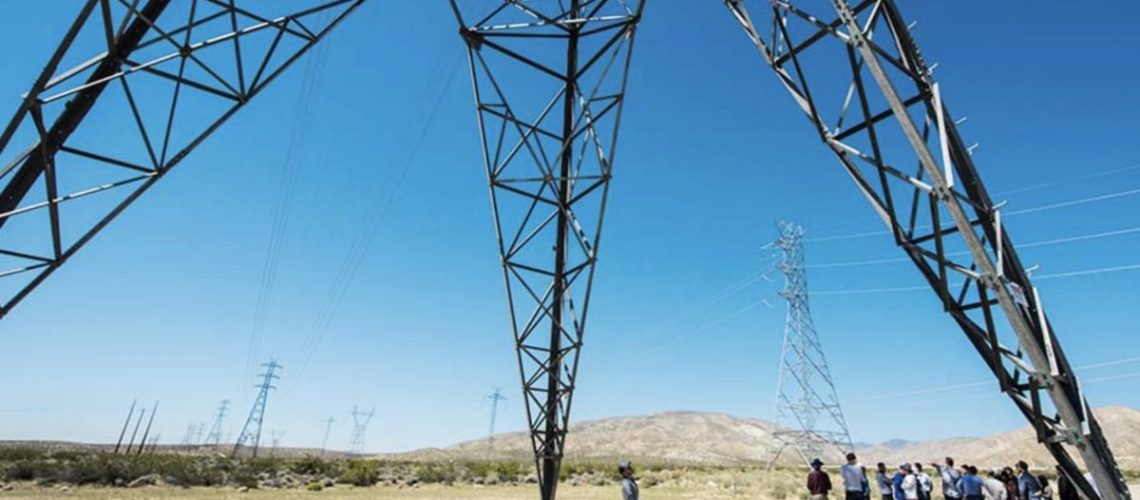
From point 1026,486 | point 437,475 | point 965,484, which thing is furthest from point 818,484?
point 437,475

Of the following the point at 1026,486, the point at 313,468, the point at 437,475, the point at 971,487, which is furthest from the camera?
the point at 313,468

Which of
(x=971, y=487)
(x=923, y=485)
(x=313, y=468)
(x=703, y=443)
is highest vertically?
(x=971, y=487)

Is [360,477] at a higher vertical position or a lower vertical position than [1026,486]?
lower

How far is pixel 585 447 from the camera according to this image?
448 feet

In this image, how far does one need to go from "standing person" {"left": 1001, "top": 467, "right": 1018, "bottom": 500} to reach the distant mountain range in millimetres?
82140

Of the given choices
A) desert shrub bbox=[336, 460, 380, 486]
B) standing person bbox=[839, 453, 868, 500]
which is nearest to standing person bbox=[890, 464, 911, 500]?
standing person bbox=[839, 453, 868, 500]

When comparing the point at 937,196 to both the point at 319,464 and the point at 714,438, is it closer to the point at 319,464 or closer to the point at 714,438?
the point at 319,464

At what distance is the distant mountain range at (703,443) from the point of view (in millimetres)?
101500

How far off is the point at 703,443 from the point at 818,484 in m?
140

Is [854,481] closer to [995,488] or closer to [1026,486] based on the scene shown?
[995,488]

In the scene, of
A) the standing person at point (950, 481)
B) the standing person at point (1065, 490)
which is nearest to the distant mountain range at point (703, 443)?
the standing person at point (950, 481)

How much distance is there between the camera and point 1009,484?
11.2 metres

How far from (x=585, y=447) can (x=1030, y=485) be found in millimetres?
132352

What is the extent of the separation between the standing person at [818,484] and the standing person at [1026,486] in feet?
13.0
